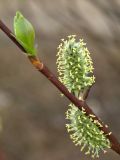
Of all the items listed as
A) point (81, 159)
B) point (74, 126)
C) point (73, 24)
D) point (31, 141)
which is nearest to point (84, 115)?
point (74, 126)

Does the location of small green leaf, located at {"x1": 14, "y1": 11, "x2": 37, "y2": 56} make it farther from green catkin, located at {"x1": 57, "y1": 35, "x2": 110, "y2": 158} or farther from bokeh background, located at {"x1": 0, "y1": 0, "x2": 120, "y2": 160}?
bokeh background, located at {"x1": 0, "y1": 0, "x2": 120, "y2": 160}

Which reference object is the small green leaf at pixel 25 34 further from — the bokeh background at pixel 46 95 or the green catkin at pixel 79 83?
the bokeh background at pixel 46 95

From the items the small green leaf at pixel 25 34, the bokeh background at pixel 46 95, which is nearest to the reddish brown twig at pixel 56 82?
the small green leaf at pixel 25 34

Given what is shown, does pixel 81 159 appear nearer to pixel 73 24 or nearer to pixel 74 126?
pixel 73 24

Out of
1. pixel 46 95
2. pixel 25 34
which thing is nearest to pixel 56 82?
pixel 25 34

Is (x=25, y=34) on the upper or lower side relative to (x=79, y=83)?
upper

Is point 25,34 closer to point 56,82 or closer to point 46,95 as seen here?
point 56,82

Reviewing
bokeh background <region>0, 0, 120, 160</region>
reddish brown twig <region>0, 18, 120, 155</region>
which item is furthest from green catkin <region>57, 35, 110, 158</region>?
bokeh background <region>0, 0, 120, 160</region>
